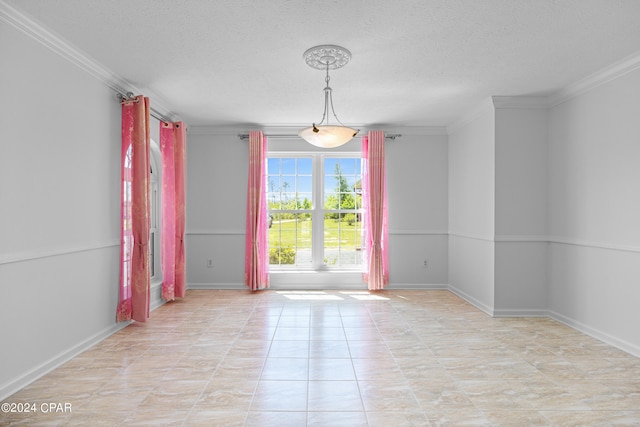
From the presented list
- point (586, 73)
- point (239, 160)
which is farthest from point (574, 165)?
point (239, 160)

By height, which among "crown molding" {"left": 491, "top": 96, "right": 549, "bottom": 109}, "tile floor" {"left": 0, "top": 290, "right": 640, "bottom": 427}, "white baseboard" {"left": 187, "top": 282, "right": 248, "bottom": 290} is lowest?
"tile floor" {"left": 0, "top": 290, "right": 640, "bottom": 427}

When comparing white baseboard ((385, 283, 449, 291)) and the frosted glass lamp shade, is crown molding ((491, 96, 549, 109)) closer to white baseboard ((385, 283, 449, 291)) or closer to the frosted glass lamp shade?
the frosted glass lamp shade

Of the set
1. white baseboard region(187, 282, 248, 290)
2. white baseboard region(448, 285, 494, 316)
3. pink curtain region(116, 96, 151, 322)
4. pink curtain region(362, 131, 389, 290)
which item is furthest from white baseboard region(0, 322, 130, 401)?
white baseboard region(448, 285, 494, 316)

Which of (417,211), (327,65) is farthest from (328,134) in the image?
(417,211)

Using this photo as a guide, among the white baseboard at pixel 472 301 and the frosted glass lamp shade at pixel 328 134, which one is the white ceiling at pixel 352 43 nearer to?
the frosted glass lamp shade at pixel 328 134

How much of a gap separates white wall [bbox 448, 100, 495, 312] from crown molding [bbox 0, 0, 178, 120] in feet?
13.4

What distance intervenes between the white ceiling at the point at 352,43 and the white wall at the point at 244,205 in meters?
1.52

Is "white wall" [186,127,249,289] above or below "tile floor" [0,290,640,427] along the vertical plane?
above

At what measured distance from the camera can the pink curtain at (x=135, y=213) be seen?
160 inches

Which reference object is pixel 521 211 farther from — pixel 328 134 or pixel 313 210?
pixel 313 210

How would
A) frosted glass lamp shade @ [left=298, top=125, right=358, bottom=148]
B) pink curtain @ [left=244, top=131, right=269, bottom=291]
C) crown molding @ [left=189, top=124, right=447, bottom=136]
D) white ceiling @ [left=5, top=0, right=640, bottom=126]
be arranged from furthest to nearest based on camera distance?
1. crown molding @ [left=189, top=124, right=447, bottom=136]
2. pink curtain @ [left=244, top=131, right=269, bottom=291]
3. frosted glass lamp shade @ [left=298, top=125, right=358, bottom=148]
4. white ceiling @ [left=5, top=0, right=640, bottom=126]

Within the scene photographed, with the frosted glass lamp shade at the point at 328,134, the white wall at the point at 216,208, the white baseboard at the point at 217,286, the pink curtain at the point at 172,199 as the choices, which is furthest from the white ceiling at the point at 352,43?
the white baseboard at the point at 217,286

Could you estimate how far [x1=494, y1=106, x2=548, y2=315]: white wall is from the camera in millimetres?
4637

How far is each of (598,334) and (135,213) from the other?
4854 mm
